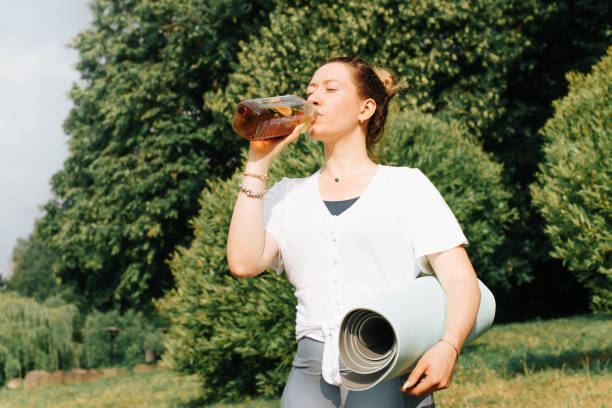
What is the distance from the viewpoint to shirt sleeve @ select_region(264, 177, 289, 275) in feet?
7.42

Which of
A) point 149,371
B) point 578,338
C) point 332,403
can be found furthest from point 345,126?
point 149,371

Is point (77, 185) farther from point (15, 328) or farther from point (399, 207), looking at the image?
point (399, 207)

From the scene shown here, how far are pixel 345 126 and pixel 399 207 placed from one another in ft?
1.51

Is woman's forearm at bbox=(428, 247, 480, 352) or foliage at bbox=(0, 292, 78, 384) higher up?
woman's forearm at bbox=(428, 247, 480, 352)

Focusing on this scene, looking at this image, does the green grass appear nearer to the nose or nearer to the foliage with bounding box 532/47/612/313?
the foliage with bounding box 532/47/612/313

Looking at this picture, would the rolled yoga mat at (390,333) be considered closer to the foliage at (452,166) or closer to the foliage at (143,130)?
the foliage at (452,166)

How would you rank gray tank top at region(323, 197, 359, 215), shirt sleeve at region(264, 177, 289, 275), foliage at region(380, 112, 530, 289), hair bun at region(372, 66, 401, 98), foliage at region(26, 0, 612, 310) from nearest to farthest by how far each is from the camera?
gray tank top at region(323, 197, 359, 215) < shirt sleeve at region(264, 177, 289, 275) < hair bun at region(372, 66, 401, 98) < foliage at region(380, 112, 530, 289) < foliage at region(26, 0, 612, 310)

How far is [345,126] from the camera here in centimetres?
231

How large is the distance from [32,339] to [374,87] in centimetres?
1755

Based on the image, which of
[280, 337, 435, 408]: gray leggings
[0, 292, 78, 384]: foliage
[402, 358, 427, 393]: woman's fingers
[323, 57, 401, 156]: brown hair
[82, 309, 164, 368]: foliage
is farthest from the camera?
[82, 309, 164, 368]: foliage

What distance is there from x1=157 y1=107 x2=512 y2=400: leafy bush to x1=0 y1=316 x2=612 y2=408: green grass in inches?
23.0

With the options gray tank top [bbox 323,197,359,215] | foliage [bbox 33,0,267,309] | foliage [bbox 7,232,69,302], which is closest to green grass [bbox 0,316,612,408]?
foliage [bbox 33,0,267,309]

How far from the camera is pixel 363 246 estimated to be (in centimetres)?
202

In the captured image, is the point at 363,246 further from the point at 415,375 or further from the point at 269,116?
the point at 269,116
